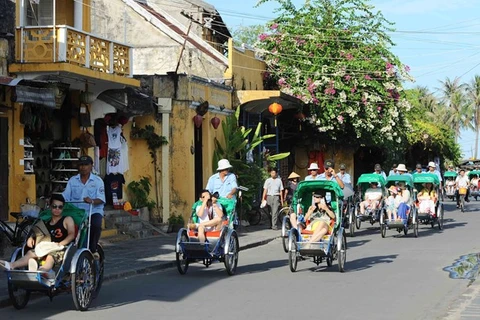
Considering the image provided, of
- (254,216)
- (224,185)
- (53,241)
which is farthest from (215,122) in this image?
(53,241)

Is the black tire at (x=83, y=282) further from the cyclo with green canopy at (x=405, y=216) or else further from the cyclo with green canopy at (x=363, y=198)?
the cyclo with green canopy at (x=363, y=198)

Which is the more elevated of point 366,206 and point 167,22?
point 167,22

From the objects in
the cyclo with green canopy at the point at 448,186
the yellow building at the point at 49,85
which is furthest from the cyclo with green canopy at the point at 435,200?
the cyclo with green canopy at the point at 448,186

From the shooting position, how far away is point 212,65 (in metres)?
28.2

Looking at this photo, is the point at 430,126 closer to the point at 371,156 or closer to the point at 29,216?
the point at 371,156

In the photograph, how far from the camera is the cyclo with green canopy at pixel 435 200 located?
2442 centimetres

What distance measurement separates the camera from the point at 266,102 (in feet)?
94.7

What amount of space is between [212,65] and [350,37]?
7.23 metres

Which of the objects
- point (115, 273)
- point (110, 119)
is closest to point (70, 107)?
point (110, 119)

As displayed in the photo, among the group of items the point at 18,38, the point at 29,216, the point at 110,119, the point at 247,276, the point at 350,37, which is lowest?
the point at 247,276

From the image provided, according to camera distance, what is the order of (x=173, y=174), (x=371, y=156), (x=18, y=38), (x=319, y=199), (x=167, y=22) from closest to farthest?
(x=319, y=199) → (x=18, y=38) → (x=173, y=174) → (x=167, y=22) → (x=371, y=156)

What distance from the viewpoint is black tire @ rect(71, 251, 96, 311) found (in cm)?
1030

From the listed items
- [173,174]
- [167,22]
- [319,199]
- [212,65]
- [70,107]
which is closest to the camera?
[319,199]

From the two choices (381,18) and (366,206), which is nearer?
(366,206)
